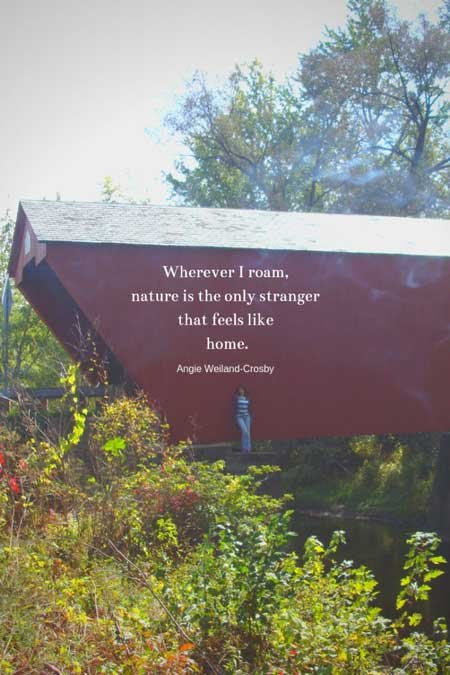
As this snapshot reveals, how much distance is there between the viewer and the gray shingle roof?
1105 cm

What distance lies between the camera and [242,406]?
37.5ft

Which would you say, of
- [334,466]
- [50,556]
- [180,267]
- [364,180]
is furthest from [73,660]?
[364,180]

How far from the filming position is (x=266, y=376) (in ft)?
38.5

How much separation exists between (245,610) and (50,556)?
1.33m

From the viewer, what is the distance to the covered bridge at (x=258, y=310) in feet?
36.2

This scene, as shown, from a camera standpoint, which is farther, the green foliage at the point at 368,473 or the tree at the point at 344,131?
the tree at the point at 344,131

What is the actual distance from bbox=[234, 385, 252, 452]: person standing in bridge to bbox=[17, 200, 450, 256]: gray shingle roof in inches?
73.3

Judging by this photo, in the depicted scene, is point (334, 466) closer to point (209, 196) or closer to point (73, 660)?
point (209, 196)

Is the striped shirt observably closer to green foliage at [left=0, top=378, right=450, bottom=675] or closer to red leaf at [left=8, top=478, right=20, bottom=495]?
green foliage at [left=0, top=378, right=450, bottom=675]
